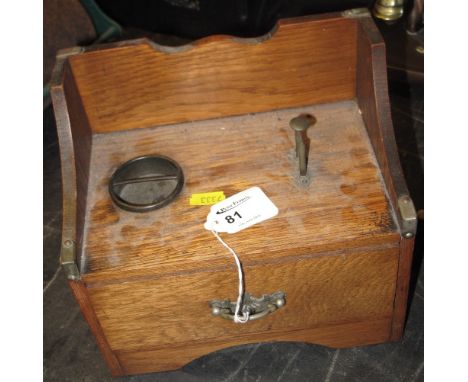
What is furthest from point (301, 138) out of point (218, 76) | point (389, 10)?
point (389, 10)

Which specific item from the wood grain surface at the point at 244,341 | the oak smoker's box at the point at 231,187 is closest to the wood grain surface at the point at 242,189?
the oak smoker's box at the point at 231,187

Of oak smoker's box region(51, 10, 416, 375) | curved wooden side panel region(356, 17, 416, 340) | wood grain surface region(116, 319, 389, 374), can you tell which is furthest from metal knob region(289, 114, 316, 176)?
wood grain surface region(116, 319, 389, 374)

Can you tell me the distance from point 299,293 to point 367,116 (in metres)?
0.34

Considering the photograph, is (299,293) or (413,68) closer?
(299,293)

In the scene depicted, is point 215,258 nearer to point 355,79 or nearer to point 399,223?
point 399,223

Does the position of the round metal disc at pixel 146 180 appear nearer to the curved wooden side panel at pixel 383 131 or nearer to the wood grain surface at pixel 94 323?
the wood grain surface at pixel 94 323

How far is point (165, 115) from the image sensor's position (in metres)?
1.20

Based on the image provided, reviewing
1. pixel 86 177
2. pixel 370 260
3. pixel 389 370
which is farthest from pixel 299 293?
pixel 86 177

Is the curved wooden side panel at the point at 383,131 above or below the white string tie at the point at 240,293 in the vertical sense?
above

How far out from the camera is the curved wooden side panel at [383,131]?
953mm

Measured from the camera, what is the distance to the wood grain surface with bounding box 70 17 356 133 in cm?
112

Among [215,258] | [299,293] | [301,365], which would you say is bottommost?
[301,365]

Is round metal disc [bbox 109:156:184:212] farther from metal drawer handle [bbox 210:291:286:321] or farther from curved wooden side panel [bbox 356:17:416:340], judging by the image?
curved wooden side panel [bbox 356:17:416:340]

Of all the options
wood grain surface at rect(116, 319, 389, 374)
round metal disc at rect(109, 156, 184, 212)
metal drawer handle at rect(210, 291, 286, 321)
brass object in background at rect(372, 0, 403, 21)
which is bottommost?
wood grain surface at rect(116, 319, 389, 374)
